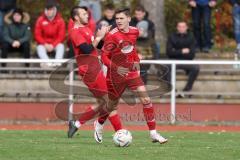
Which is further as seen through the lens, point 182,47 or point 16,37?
point 16,37

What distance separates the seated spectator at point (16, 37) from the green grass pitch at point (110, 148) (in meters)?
4.82

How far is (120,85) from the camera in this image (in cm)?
1355

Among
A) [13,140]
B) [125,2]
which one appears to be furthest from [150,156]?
[125,2]

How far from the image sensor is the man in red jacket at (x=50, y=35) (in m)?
20.2

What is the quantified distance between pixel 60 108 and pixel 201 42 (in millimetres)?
4858

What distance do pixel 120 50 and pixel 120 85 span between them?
581 millimetres

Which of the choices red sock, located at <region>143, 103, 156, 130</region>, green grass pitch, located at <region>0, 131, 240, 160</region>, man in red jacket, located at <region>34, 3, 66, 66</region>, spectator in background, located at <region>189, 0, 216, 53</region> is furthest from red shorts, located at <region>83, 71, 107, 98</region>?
spectator in background, located at <region>189, 0, 216, 53</region>

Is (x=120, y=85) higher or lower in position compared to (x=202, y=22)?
higher

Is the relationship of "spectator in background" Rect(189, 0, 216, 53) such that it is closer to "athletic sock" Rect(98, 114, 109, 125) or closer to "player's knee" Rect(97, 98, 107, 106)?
"player's knee" Rect(97, 98, 107, 106)

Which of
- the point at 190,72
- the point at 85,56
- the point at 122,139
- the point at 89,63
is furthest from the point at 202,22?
the point at 122,139

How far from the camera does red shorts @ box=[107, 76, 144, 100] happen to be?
529 inches

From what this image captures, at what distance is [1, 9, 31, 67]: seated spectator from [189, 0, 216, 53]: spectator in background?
4.36 meters

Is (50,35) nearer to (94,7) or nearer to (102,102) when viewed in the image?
(94,7)

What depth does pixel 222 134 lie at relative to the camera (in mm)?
16125
